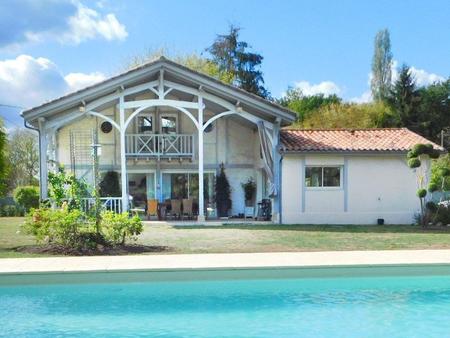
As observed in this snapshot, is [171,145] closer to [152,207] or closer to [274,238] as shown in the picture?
[152,207]

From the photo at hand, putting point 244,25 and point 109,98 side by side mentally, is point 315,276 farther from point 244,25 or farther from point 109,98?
point 244,25

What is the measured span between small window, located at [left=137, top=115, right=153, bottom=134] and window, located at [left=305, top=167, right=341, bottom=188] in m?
7.50

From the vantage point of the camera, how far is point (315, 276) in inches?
376

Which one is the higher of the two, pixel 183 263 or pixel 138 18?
pixel 138 18

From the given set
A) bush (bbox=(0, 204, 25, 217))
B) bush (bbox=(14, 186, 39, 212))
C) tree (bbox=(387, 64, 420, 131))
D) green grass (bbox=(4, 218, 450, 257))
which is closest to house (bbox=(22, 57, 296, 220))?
green grass (bbox=(4, 218, 450, 257))

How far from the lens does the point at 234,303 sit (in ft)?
28.4

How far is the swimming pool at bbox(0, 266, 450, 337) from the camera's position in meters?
7.49

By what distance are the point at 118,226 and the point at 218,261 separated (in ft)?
11.4

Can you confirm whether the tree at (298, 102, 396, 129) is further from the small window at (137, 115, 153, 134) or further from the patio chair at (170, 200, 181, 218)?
the patio chair at (170, 200, 181, 218)

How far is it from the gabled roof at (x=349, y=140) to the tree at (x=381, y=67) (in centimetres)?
3475

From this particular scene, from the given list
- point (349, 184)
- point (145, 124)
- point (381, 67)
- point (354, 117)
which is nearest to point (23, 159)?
point (145, 124)

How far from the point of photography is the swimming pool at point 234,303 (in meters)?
7.49

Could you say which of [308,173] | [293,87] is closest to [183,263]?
[308,173]

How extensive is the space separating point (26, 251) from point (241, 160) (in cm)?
1287
